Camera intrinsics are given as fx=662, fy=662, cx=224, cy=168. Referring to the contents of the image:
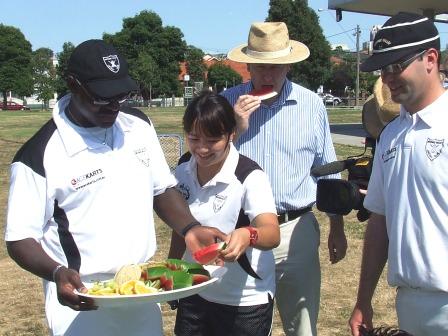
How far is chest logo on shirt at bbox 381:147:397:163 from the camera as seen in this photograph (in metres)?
2.64

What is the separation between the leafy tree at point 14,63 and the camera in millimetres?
81000

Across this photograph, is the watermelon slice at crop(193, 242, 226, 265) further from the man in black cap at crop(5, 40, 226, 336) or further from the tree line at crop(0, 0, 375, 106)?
the tree line at crop(0, 0, 375, 106)

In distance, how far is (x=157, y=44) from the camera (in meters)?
86.1

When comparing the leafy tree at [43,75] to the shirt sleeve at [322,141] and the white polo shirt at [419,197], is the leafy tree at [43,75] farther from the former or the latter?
the white polo shirt at [419,197]

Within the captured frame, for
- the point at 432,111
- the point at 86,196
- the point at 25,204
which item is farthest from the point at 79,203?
the point at 432,111

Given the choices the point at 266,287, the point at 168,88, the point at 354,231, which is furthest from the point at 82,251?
the point at 168,88

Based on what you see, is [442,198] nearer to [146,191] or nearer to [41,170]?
[146,191]

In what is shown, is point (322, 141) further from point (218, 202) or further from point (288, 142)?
point (218, 202)

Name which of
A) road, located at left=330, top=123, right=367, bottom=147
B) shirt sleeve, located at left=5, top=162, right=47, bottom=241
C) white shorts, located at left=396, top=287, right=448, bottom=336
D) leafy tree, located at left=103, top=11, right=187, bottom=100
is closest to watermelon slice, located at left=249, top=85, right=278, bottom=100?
white shorts, located at left=396, top=287, right=448, bottom=336

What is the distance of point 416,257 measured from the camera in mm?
2545

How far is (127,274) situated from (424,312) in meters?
1.16

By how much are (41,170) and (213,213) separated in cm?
96

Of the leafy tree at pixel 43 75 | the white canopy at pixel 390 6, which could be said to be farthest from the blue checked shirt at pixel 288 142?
the leafy tree at pixel 43 75

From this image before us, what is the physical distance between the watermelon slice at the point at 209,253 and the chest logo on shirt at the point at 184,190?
0.64 meters
